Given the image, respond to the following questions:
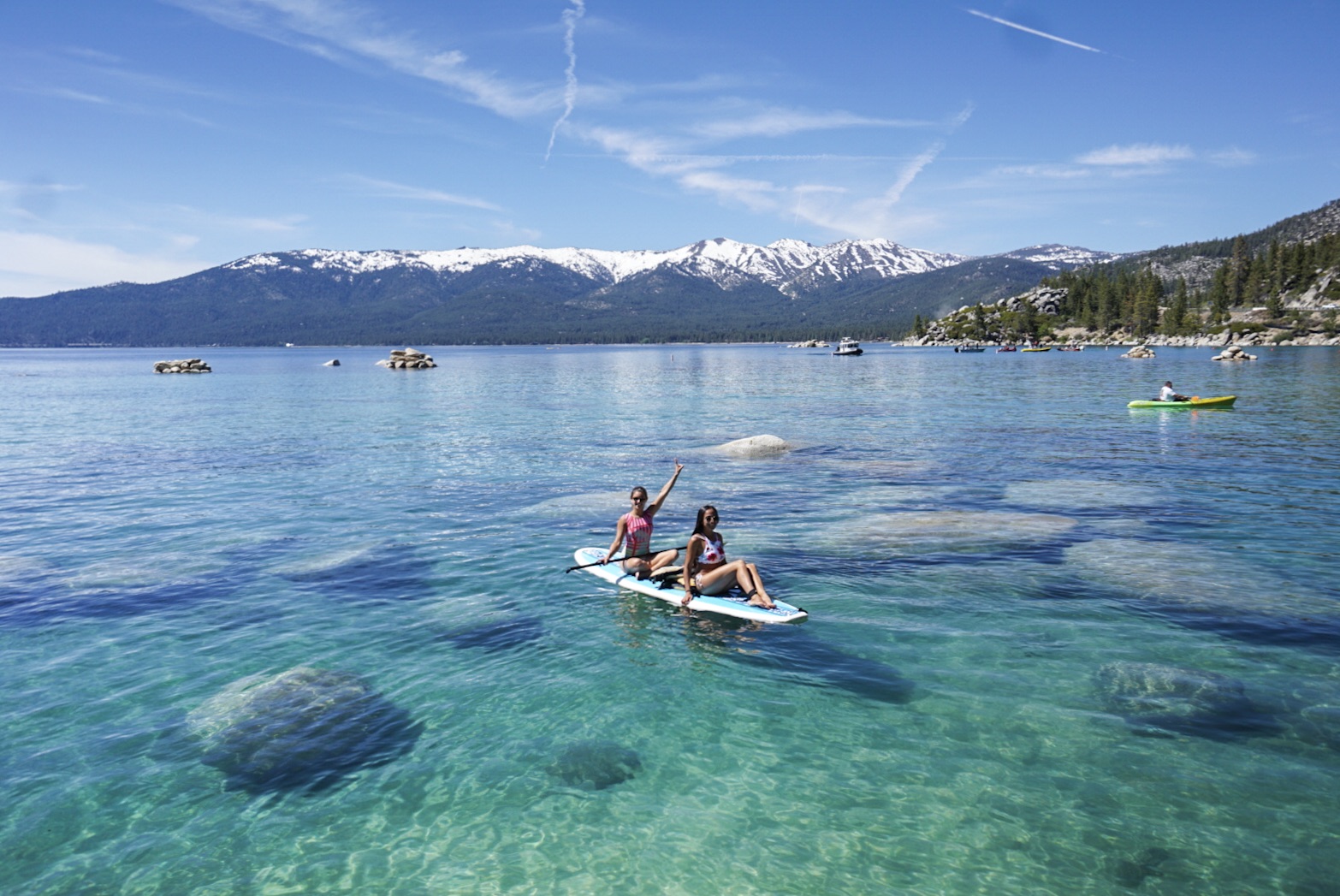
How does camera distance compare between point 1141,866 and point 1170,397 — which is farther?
point 1170,397


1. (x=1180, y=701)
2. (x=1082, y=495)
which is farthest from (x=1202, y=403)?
(x=1180, y=701)

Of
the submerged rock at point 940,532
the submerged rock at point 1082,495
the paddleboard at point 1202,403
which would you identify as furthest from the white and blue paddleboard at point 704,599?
the paddleboard at point 1202,403

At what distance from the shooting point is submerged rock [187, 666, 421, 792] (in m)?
10.6

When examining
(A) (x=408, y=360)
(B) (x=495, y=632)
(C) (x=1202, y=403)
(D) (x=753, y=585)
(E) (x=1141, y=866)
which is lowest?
(E) (x=1141, y=866)

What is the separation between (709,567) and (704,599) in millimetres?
709

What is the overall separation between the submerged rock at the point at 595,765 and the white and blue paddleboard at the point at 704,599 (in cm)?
516

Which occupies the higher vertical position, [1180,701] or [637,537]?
[637,537]

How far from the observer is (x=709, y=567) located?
17016 millimetres

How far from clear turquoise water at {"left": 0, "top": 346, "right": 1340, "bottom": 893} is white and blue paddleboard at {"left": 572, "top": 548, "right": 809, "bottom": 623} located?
0.31 metres

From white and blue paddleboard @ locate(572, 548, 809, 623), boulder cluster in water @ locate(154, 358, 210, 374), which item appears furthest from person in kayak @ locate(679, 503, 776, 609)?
boulder cluster in water @ locate(154, 358, 210, 374)

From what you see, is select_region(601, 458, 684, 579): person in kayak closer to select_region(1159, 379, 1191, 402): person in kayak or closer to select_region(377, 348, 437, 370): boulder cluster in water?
select_region(1159, 379, 1191, 402): person in kayak

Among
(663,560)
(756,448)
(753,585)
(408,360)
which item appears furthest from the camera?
(408,360)

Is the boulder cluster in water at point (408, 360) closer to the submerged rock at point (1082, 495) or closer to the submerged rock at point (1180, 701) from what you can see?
the submerged rock at point (1082, 495)

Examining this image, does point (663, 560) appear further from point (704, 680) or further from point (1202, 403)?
point (1202, 403)
